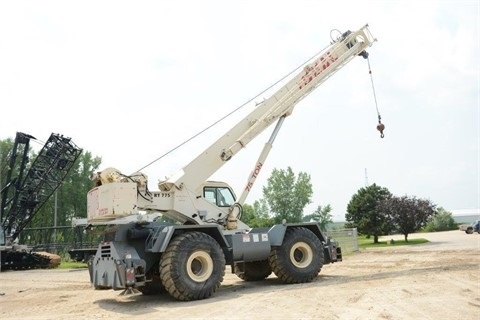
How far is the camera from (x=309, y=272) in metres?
13.9

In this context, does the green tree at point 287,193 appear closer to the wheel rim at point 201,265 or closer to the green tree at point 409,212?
the green tree at point 409,212

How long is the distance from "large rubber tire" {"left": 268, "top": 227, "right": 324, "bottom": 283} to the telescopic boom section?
307cm

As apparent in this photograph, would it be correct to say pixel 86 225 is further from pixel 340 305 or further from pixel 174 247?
pixel 340 305

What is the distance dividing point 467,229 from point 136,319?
143 feet

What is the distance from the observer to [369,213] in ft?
158

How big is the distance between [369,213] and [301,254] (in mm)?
35746

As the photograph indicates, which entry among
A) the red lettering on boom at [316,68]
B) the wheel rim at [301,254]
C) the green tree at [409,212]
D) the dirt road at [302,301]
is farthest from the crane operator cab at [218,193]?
the green tree at [409,212]

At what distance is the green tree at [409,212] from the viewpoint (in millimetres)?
41656

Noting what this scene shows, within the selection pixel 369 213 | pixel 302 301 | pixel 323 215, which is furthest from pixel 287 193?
pixel 302 301

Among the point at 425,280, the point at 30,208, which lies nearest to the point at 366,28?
the point at 425,280

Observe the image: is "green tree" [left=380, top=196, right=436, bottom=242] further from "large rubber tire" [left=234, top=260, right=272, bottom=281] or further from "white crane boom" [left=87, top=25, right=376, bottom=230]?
"large rubber tire" [left=234, top=260, right=272, bottom=281]

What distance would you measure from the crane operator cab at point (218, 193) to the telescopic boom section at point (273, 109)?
0.33m

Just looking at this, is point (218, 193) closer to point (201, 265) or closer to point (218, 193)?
point (218, 193)

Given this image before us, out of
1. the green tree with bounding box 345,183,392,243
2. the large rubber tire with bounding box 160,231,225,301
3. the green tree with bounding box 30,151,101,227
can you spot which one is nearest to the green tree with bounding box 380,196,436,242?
the green tree with bounding box 345,183,392,243
